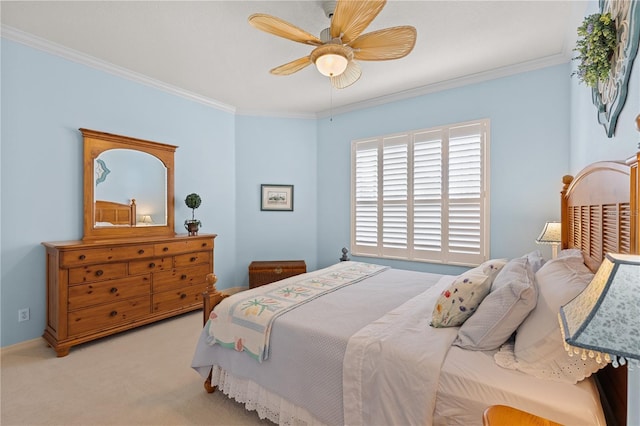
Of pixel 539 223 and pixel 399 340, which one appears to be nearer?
pixel 399 340

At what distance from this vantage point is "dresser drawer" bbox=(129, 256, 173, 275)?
3.09 meters

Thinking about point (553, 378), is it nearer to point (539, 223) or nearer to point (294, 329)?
point (294, 329)

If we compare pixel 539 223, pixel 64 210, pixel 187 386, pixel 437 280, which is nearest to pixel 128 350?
pixel 187 386

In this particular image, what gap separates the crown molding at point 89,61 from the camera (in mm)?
2645

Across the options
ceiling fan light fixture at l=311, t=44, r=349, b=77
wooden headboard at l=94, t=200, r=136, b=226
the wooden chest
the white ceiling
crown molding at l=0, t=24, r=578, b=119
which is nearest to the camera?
ceiling fan light fixture at l=311, t=44, r=349, b=77

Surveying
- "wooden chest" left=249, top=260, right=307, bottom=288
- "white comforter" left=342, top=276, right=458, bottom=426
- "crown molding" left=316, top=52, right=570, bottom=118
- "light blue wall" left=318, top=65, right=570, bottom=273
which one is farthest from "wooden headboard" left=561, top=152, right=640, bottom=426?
"wooden chest" left=249, top=260, right=307, bottom=288

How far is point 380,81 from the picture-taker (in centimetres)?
364

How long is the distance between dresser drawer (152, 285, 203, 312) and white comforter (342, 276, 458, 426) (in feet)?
8.54

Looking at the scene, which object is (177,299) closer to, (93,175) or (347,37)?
(93,175)

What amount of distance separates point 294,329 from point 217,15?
2.45 metres

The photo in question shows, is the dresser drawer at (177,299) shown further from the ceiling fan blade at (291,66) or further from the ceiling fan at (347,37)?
the ceiling fan at (347,37)

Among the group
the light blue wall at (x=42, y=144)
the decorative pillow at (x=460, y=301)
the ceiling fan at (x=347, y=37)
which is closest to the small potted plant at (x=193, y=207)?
the light blue wall at (x=42, y=144)

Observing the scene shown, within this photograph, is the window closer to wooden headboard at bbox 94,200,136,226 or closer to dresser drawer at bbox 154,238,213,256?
dresser drawer at bbox 154,238,213,256

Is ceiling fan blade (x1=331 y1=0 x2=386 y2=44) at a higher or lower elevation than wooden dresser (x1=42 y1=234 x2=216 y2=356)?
higher
